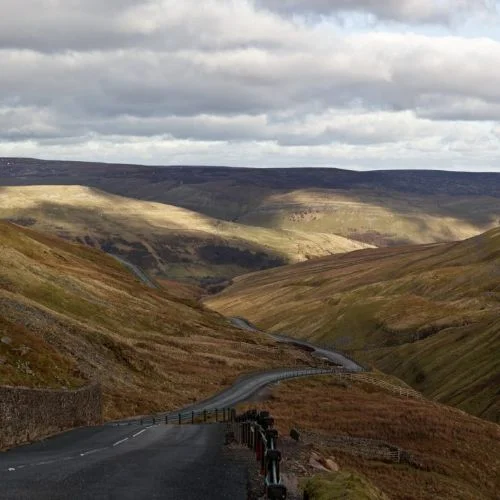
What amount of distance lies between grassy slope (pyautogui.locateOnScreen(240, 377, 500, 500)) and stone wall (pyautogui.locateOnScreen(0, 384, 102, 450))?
1144cm

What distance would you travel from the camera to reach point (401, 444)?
46906 millimetres

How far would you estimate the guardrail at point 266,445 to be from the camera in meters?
17.2

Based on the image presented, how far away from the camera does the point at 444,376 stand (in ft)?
369

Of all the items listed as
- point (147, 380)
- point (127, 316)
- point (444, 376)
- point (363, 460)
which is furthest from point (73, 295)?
point (363, 460)

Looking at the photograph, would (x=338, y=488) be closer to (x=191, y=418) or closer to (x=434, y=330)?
(x=191, y=418)

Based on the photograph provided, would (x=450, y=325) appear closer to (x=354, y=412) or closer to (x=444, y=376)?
(x=444, y=376)

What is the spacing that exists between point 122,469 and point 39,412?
13356mm

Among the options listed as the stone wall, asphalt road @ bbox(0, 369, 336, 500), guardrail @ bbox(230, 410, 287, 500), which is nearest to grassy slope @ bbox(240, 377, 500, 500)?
guardrail @ bbox(230, 410, 287, 500)

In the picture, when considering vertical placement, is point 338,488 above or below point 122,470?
above

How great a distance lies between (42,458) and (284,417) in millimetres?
29437

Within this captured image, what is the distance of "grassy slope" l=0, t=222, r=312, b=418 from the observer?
47.9 meters

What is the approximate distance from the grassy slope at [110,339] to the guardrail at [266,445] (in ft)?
40.2

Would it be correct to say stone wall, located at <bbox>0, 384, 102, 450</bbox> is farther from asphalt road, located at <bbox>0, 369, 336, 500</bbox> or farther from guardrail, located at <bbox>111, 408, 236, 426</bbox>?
guardrail, located at <bbox>111, 408, 236, 426</bbox>

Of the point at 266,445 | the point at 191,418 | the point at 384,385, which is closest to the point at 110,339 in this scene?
the point at 191,418
